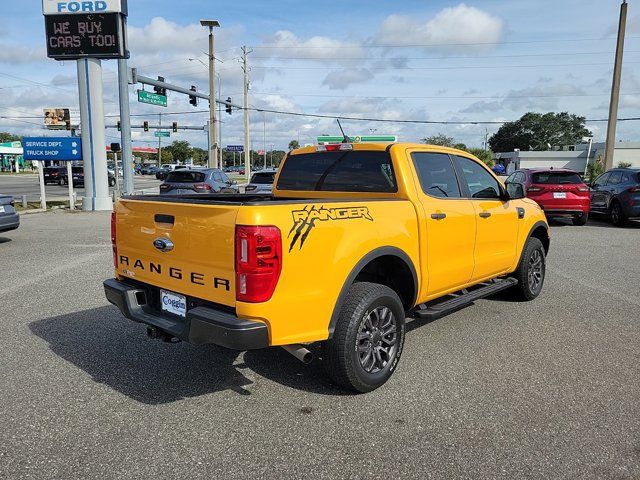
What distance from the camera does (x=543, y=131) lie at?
124562mm

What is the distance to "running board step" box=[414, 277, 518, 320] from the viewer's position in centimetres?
438

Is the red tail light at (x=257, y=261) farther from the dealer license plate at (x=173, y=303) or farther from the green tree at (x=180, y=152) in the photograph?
the green tree at (x=180, y=152)

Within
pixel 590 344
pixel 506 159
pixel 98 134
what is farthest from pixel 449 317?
pixel 506 159

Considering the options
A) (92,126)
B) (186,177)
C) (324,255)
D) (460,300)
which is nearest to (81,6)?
(92,126)

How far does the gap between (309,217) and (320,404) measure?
1335 mm

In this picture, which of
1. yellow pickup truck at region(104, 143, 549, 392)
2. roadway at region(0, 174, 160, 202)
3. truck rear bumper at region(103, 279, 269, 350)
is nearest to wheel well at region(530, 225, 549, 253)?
yellow pickup truck at region(104, 143, 549, 392)

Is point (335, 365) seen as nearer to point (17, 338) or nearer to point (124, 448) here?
point (124, 448)

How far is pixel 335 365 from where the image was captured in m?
3.51

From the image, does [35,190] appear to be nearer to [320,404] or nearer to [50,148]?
[50,148]

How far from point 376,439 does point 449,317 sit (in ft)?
8.97

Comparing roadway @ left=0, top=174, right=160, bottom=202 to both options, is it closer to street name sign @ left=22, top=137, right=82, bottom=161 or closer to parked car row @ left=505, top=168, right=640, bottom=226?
street name sign @ left=22, top=137, right=82, bottom=161

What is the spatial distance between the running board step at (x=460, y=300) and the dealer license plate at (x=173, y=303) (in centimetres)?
199

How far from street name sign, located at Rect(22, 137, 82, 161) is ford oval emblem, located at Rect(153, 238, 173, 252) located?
55.3 feet

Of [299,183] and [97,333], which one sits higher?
[299,183]
